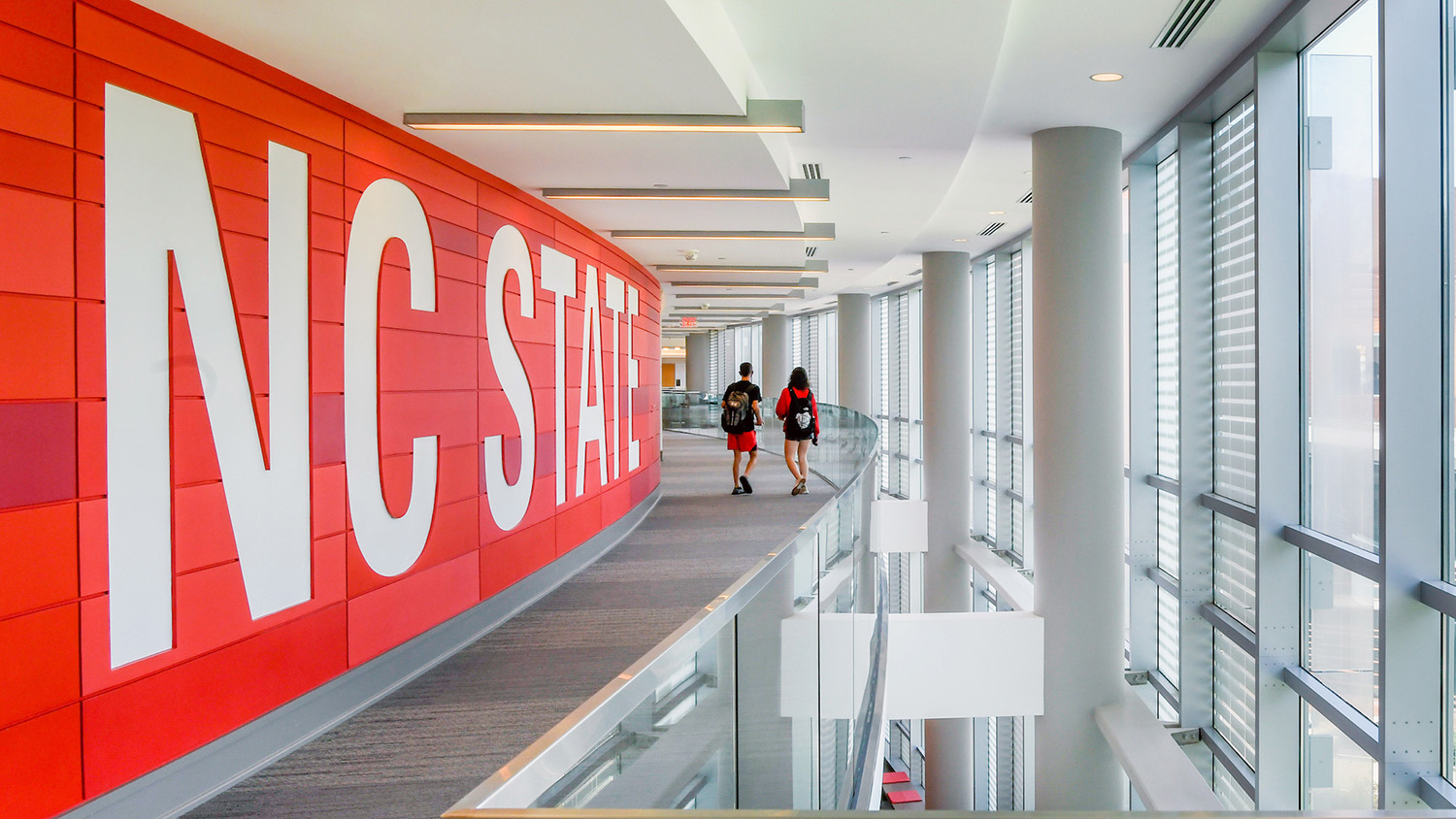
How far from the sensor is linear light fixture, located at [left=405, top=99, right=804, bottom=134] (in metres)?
4.93

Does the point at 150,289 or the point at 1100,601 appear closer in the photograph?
the point at 150,289

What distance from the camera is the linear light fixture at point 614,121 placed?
194 inches

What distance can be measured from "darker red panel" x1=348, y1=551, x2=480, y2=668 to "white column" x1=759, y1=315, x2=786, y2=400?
23892mm

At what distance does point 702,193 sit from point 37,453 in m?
4.91

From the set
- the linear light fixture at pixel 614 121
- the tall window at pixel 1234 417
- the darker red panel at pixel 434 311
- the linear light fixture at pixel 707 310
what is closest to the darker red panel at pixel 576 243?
the darker red panel at pixel 434 311

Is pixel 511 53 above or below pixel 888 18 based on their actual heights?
below

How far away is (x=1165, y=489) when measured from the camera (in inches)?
344

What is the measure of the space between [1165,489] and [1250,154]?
10.6ft

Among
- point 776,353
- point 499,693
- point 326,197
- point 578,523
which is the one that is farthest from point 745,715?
point 776,353

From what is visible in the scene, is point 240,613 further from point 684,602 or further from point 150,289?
point 684,602

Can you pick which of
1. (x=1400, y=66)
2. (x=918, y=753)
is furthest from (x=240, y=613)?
(x=918, y=753)

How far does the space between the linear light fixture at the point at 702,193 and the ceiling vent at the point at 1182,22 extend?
2.59m

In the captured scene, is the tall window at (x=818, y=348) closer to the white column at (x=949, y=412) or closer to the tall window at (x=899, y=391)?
the tall window at (x=899, y=391)

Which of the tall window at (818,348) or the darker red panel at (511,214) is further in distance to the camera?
the tall window at (818,348)
